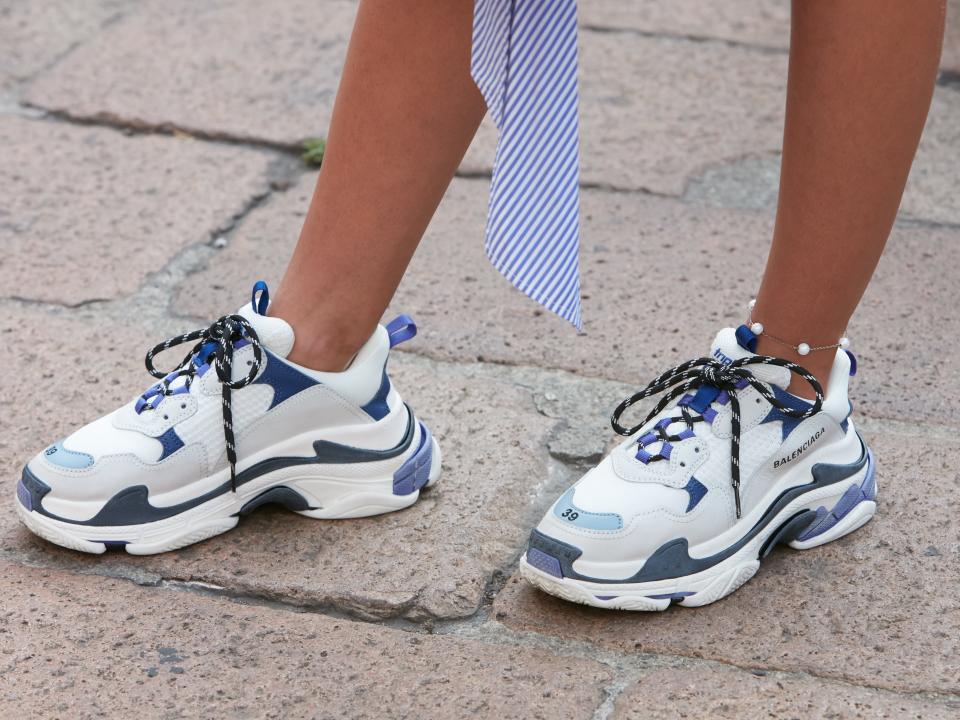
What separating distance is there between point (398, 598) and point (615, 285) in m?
0.72

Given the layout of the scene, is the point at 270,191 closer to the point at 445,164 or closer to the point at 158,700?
the point at 445,164

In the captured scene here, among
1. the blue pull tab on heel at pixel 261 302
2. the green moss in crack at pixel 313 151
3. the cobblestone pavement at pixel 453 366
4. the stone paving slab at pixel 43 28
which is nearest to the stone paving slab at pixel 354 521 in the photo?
the cobblestone pavement at pixel 453 366

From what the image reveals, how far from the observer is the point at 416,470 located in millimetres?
1328

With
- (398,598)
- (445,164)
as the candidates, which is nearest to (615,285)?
(445,164)

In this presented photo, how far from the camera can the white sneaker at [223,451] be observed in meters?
1.23

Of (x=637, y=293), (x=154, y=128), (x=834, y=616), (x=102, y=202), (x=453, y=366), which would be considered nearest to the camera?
(x=834, y=616)

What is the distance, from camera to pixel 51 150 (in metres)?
2.13

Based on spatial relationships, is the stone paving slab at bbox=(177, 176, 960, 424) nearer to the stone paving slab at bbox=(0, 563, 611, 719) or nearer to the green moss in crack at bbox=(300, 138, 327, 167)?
the green moss in crack at bbox=(300, 138, 327, 167)

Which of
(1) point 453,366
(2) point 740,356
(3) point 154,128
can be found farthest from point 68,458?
(3) point 154,128

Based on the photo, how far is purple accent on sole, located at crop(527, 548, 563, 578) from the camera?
1162 mm

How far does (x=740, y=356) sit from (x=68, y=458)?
25.7 inches

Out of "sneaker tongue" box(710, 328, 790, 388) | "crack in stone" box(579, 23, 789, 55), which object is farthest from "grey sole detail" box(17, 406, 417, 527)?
"crack in stone" box(579, 23, 789, 55)

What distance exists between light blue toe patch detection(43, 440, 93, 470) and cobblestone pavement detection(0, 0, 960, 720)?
10 cm

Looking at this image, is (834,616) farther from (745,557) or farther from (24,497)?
(24,497)
